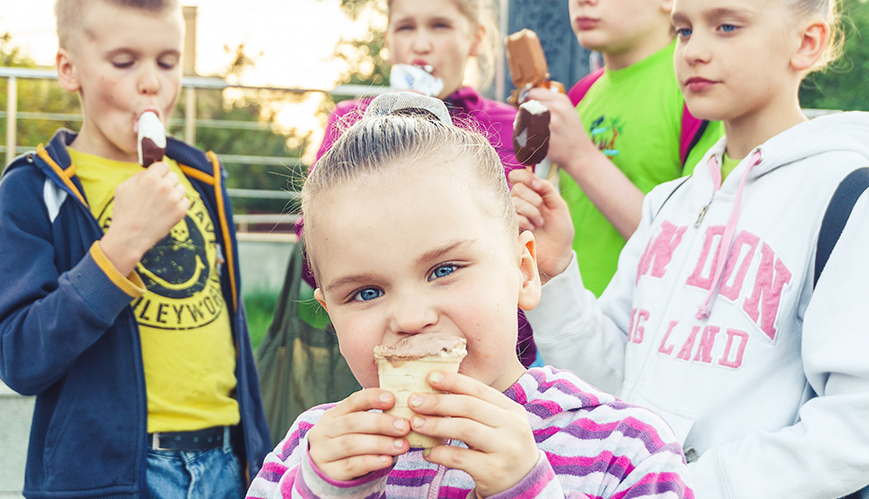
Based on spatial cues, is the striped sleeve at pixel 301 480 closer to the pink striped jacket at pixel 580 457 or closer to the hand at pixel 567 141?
the pink striped jacket at pixel 580 457

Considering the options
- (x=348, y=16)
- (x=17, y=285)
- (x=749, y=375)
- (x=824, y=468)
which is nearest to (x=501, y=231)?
(x=749, y=375)

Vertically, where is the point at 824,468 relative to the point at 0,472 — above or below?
above

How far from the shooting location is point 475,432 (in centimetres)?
115

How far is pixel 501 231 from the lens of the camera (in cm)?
148

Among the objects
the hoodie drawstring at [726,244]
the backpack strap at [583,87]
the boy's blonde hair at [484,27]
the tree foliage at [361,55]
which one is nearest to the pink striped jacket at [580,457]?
the hoodie drawstring at [726,244]

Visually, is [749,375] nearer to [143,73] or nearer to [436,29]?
[436,29]

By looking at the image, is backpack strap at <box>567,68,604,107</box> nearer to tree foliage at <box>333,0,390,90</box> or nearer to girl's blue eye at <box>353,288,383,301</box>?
girl's blue eye at <box>353,288,383,301</box>

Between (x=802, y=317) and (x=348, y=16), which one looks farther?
(x=348, y=16)

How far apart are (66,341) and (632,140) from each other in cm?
189

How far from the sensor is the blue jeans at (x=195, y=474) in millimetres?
2354

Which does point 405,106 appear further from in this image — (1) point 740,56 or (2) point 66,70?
(2) point 66,70

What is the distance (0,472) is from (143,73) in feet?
7.10

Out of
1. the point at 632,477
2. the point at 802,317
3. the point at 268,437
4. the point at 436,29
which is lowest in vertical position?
the point at 268,437

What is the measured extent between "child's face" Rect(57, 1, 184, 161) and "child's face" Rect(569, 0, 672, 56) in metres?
1.47
